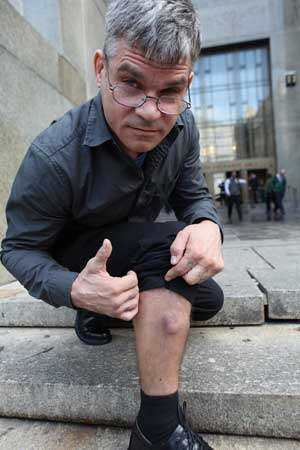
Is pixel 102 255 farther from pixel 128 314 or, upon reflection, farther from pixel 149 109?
pixel 149 109

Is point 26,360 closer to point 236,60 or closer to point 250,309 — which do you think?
point 250,309

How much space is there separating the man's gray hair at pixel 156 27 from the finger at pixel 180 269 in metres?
0.69

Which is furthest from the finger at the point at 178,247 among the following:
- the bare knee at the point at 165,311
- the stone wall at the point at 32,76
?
the stone wall at the point at 32,76

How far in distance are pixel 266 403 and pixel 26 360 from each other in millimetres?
1170

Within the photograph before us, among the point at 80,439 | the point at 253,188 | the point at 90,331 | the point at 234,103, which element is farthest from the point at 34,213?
the point at 234,103

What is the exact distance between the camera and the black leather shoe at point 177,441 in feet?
4.07

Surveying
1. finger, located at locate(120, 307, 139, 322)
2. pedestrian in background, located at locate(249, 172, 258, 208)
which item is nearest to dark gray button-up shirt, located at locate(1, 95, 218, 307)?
finger, located at locate(120, 307, 139, 322)

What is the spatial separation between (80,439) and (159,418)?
482 mm

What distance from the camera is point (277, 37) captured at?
18141mm

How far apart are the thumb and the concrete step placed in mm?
765

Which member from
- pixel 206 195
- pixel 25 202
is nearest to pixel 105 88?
pixel 25 202

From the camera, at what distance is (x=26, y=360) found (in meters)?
1.92

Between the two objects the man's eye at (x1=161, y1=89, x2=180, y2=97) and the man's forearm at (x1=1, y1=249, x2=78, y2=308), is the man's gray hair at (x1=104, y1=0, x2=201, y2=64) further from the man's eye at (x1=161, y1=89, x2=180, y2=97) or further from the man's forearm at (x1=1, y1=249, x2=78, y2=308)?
the man's forearm at (x1=1, y1=249, x2=78, y2=308)

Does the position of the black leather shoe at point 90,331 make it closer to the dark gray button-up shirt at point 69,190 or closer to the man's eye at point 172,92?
the dark gray button-up shirt at point 69,190
